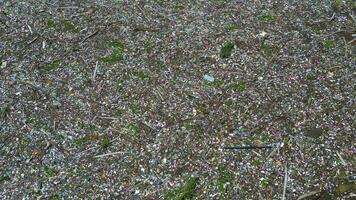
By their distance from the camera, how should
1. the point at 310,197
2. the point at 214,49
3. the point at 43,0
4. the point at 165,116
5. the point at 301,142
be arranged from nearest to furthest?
the point at 310,197 < the point at 301,142 < the point at 165,116 < the point at 214,49 < the point at 43,0

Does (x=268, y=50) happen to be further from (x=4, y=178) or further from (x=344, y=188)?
(x=4, y=178)

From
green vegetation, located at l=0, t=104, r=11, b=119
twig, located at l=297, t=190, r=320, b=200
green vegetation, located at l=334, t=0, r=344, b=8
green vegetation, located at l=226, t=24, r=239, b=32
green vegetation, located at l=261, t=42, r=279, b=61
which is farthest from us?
green vegetation, located at l=334, t=0, r=344, b=8

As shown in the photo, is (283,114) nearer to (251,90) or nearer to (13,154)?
(251,90)

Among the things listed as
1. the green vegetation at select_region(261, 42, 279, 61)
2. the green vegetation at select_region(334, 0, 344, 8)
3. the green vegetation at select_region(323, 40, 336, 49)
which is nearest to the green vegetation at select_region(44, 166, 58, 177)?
the green vegetation at select_region(261, 42, 279, 61)

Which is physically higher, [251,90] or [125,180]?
[251,90]

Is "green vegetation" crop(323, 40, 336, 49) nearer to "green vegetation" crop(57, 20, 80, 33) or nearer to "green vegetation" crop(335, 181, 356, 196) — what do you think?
"green vegetation" crop(335, 181, 356, 196)

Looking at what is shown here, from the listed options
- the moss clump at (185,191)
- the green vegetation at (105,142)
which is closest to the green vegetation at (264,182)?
the moss clump at (185,191)

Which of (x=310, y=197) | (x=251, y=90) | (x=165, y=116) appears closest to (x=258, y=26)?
(x=251, y=90)
